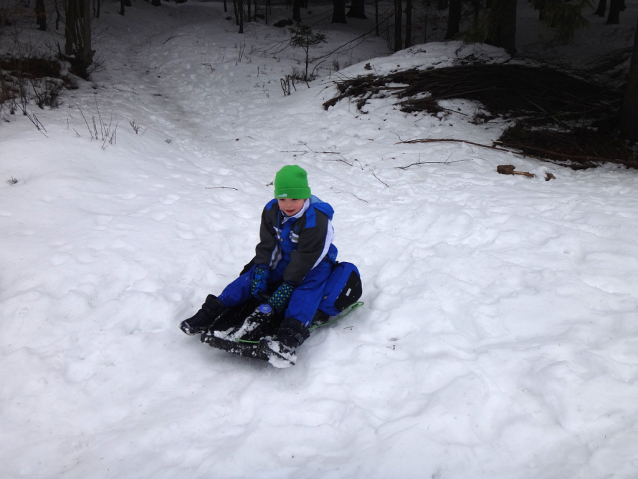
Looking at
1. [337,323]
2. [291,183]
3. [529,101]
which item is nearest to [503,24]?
[529,101]

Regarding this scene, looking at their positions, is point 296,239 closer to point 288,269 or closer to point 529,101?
point 288,269

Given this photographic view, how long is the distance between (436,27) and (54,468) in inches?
851

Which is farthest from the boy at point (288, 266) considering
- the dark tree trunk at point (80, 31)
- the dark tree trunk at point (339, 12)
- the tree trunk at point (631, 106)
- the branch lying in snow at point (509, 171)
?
the dark tree trunk at point (339, 12)

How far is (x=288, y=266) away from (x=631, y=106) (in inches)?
278

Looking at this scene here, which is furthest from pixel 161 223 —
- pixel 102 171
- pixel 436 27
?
pixel 436 27

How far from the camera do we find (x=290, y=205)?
3.00 m

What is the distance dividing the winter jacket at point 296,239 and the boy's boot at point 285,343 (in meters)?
0.41

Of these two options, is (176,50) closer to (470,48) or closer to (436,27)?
(470,48)

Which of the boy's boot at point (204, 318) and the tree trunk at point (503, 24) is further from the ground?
the tree trunk at point (503, 24)

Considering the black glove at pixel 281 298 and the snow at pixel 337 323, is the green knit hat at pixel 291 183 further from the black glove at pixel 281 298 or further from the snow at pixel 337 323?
the snow at pixel 337 323

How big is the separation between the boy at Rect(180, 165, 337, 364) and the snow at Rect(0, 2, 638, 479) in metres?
0.30

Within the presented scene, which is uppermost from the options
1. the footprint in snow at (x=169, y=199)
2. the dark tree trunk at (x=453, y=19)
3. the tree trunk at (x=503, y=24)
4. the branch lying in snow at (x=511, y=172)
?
the dark tree trunk at (x=453, y=19)

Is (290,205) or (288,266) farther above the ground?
(290,205)

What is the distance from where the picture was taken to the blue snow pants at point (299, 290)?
294cm
